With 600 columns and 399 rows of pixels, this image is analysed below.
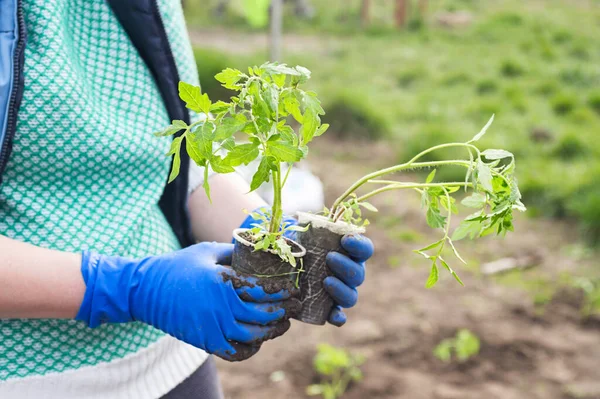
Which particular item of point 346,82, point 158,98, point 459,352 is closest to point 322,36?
point 346,82

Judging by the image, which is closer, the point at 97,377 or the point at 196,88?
the point at 196,88

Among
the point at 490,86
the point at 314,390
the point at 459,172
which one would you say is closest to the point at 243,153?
the point at 314,390

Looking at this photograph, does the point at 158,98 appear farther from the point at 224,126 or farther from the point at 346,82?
the point at 346,82

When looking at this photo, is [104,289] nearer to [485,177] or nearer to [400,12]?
[485,177]

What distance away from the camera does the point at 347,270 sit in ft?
4.56

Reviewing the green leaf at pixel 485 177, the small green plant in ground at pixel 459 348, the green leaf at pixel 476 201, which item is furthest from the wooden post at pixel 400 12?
the green leaf at pixel 485 177

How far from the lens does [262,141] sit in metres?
1.07

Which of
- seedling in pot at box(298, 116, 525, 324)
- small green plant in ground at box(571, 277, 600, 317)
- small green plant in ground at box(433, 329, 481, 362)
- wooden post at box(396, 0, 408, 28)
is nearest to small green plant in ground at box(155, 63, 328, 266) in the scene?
seedling in pot at box(298, 116, 525, 324)

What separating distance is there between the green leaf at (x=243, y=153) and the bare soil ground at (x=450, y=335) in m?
1.97

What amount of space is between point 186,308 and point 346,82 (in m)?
6.54

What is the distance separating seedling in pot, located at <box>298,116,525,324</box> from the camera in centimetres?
114

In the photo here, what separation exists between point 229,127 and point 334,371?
6.83 ft

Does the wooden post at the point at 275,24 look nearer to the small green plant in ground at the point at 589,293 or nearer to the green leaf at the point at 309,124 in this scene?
the small green plant in ground at the point at 589,293

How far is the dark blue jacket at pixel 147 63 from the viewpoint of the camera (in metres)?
1.15
